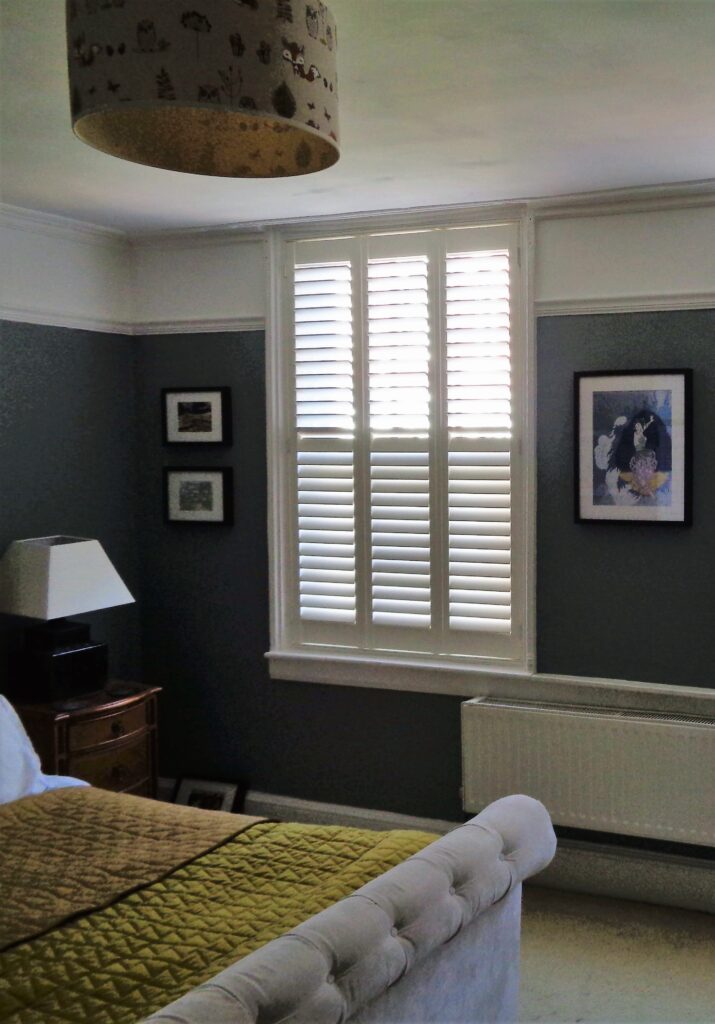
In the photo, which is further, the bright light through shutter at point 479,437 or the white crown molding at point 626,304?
the bright light through shutter at point 479,437

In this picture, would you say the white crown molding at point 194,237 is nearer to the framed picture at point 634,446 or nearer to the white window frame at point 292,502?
the white window frame at point 292,502

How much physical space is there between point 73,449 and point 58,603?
33.4 inches

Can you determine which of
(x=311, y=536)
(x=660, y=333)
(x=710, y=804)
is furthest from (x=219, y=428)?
(x=710, y=804)

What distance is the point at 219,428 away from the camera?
15.1 ft

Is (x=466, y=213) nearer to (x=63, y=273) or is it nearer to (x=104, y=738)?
(x=63, y=273)

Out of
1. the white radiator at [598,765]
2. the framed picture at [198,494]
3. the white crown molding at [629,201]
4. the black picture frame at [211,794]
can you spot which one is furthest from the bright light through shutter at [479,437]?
the black picture frame at [211,794]

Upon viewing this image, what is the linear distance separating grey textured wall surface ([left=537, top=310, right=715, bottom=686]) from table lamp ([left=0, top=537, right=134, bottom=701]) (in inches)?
67.0

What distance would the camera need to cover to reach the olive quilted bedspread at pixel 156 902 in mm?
2164

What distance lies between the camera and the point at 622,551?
396 centimetres

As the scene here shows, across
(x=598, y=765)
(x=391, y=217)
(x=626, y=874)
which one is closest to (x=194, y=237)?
(x=391, y=217)

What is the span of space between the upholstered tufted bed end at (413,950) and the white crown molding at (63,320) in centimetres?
263

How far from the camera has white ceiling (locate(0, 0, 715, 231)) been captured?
7.21ft

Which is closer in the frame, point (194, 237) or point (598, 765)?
point (598, 765)

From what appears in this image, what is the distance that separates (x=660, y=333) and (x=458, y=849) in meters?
2.16
